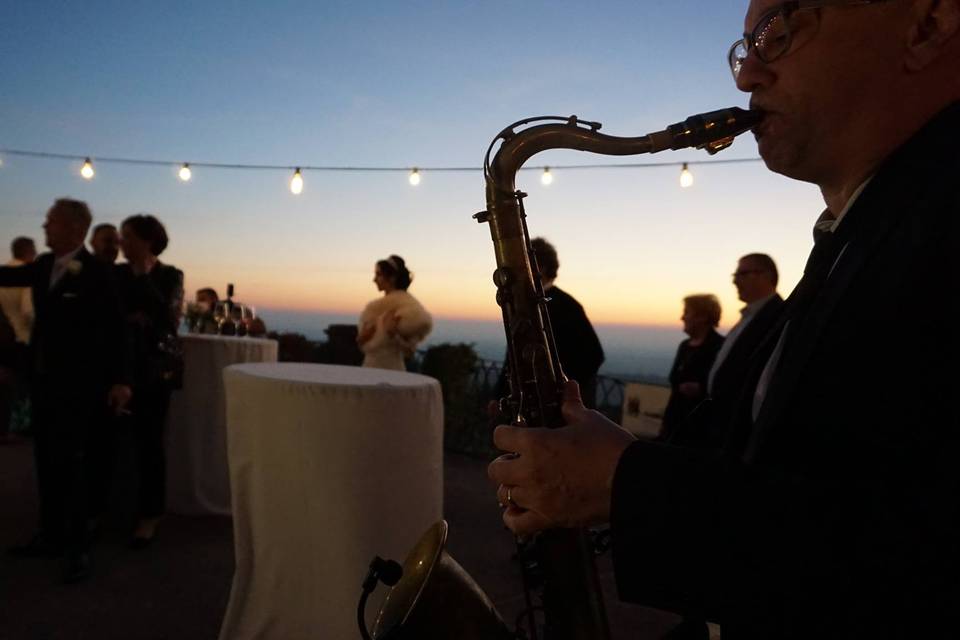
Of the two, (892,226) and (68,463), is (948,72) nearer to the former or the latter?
(892,226)

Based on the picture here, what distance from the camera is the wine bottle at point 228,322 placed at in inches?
225

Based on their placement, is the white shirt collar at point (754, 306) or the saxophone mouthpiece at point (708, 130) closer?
the saxophone mouthpiece at point (708, 130)

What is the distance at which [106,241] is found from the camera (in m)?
4.90

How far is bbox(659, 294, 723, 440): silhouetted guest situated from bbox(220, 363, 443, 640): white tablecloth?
2.70 meters

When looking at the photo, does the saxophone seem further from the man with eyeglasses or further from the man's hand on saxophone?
the man's hand on saxophone

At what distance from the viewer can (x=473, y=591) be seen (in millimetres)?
1984

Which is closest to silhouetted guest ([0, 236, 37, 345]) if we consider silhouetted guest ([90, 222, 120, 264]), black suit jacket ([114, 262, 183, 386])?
silhouetted guest ([90, 222, 120, 264])

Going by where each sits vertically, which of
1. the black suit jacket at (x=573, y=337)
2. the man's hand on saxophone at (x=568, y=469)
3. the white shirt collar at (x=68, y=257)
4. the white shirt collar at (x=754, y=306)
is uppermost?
the white shirt collar at (x=68, y=257)

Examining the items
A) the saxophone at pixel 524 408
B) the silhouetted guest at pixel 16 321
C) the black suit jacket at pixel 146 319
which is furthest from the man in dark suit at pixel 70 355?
the saxophone at pixel 524 408

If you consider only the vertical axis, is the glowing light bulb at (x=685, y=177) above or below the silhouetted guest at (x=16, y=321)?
above

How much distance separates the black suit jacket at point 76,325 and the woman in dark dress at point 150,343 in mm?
260

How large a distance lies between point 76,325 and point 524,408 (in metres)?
3.30

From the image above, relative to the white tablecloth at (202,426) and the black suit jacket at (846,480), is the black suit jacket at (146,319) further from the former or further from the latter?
the black suit jacket at (846,480)

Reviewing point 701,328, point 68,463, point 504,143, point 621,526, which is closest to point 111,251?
point 68,463
